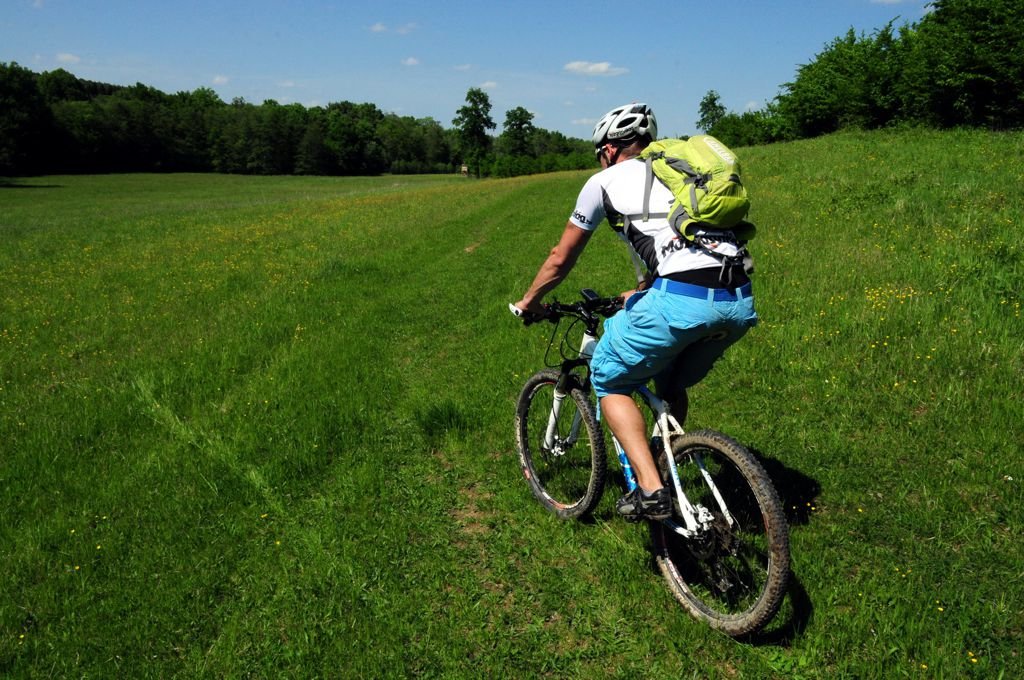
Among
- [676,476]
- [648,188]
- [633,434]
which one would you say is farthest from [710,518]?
[648,188]

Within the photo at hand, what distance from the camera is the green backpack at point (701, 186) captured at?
2977 millimetres

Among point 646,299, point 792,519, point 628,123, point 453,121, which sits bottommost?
point 792,519

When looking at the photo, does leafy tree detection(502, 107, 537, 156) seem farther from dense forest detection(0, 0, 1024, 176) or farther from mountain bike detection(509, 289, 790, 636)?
mountain bike detection(509, 289, 790, 636)

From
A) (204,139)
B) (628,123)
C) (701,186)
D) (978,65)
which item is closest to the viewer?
(701,186)

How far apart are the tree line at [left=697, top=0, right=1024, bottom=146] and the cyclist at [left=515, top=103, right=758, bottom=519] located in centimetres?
2418

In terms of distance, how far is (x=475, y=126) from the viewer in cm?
10838

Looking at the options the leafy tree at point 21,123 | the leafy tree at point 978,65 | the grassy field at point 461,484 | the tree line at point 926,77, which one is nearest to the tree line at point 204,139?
the leafy tree at point 21,123

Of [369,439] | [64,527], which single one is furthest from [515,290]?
[64,527]

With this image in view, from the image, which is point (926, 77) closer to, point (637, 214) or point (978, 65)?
point (978, 65)

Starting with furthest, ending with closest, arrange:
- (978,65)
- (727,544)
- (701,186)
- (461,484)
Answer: (978,65), (461,484), (727,544), (701,186)

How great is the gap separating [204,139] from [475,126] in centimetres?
4553

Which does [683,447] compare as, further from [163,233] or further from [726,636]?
[163,233]

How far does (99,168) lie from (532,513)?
99.0m

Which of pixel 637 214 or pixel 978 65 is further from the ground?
pixel 978 65
